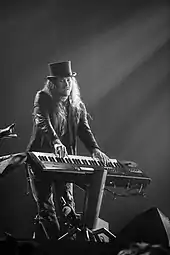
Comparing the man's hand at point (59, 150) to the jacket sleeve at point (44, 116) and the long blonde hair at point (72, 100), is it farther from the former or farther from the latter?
the long blonde hair at point (72, 100)

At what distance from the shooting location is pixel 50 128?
3.15 meters

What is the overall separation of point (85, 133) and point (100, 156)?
0.19 m

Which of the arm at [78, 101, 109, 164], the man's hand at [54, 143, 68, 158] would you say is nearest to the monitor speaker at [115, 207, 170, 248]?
the arm at [78, 101, 109, 164]

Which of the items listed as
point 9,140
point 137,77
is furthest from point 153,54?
point 9,140

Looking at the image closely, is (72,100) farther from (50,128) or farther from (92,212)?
(92,212)

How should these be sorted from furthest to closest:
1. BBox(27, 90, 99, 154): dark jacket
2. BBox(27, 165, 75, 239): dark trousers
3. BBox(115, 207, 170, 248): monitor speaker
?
BBox(27, 90, 99, 154): dark jacket → BBox(27, 165, 75, 239): dark trousers → BBox(115, 207, 170, 248): monitor speaker

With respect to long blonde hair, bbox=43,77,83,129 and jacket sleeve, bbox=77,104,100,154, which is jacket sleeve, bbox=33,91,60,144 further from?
jacket sleeve, bbox=77,104,100,154

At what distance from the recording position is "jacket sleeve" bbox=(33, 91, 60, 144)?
3143 millimetres

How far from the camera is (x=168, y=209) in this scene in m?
3.34

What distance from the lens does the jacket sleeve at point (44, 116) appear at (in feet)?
10.3

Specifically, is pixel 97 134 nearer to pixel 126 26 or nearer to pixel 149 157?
pixel 149 157

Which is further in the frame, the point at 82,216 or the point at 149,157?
the point at 149,157

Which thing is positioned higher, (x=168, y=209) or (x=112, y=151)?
(x=112, y=151)

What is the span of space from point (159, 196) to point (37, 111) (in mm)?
1046
